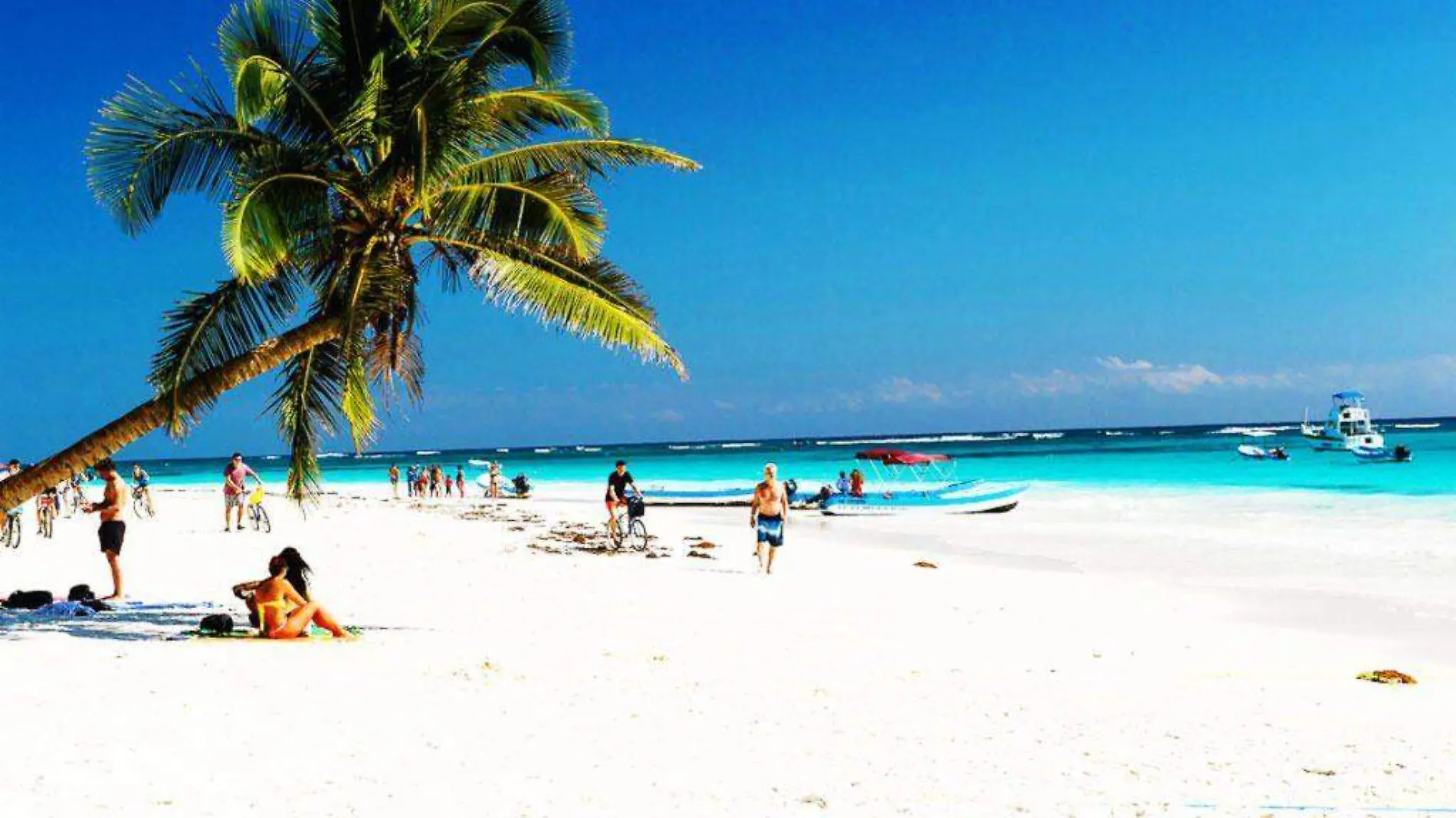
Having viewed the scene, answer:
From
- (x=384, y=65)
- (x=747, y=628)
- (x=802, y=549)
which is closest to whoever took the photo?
(x=384, y=65)

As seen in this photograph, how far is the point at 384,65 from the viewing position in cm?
888

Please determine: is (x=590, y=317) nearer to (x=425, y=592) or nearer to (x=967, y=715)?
(x=967, y=715)

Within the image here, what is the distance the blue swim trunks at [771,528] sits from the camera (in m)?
15.4

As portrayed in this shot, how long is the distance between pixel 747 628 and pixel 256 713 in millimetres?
5272

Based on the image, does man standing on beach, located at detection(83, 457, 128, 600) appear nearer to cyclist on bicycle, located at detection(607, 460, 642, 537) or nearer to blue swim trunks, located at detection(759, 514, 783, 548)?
blue swim trunks, located at detection(759, 514, 783, 548)

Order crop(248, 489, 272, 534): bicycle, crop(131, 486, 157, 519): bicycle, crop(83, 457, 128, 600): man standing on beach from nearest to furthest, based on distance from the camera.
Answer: crop(83, 457, 128, 600): man standing on beach, crop(248, 489, 272, 534): bicycle, crop(131, 486, 157, 519): bicycle

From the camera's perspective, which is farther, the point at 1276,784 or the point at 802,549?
the point at 802,549

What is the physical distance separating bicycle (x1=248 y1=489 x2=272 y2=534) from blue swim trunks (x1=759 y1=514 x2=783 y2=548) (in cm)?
1275

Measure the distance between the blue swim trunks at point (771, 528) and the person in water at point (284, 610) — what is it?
7.11m

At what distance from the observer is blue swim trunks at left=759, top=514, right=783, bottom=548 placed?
50.6 feet

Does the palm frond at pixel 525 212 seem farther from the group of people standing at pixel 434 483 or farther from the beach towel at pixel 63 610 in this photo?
the group of people standing at pixel 434 483

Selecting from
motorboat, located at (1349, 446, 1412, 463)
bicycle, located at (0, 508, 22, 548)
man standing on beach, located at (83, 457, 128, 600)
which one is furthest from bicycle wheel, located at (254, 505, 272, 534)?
motorboat, located at (1349, 446, 1412, 463)

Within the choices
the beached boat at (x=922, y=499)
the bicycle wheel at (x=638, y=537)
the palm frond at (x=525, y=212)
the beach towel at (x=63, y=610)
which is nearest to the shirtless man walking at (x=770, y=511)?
the bicycle wheel at (x=638, y=537)

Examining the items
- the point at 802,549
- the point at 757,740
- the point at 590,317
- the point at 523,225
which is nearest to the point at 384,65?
the point at 523,225
